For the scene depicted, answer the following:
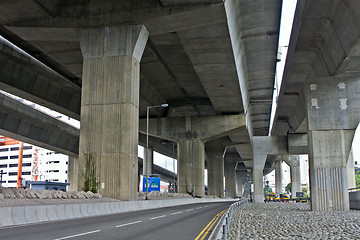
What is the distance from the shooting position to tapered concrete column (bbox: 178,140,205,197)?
5159 cm

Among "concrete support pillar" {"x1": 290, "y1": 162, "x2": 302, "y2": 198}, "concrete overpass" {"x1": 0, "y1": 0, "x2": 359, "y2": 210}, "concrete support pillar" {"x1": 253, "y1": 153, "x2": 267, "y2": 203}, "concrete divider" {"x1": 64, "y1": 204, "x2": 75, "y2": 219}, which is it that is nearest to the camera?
"concrete divider" {"x1": 64, "y1": 204, "x2": 75, "y2": 219}

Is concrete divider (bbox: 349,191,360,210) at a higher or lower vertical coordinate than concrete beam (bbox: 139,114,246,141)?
lower

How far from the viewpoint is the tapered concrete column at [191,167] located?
169 feet

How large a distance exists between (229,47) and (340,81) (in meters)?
9.07

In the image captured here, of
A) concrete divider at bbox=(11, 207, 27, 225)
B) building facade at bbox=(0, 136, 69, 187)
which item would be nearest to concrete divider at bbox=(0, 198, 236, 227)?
concrete divider at bbox=(11, 207, 27, 225)

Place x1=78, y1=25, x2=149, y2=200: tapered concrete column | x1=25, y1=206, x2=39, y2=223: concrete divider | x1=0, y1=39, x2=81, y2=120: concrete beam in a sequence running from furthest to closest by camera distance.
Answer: x1=0, y1=39, x2=81, y2=120: concrete beam < x1=78, y1=25, x2=149, y2=200: tapered concrete column < x1=25, y1=206, x2=39, y2=223: concrete divider

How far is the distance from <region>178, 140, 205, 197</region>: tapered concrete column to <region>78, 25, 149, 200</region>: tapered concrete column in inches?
1031

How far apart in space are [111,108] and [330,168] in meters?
17.3

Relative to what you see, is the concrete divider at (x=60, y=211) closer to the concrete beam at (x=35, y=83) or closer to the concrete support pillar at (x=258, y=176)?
the concrete beam at (x=35, y=83)

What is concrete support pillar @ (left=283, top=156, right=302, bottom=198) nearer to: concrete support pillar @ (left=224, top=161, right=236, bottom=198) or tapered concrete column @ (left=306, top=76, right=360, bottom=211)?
concrete support pillar @ (left=224, top=161, right=236, bottom=198)

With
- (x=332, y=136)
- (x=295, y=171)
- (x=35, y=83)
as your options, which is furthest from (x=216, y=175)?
(x=332, y=136)

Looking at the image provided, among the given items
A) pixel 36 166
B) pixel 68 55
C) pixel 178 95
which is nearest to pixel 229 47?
pixel 68 55

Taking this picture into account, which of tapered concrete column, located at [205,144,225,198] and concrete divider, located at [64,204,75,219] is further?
tapered concrete column, located at [205,144,225,198]

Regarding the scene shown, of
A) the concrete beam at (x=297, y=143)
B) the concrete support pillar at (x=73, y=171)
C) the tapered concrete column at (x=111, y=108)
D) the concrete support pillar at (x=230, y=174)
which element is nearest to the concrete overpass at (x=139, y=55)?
the tapered concrete column at (x=111, y=108)
